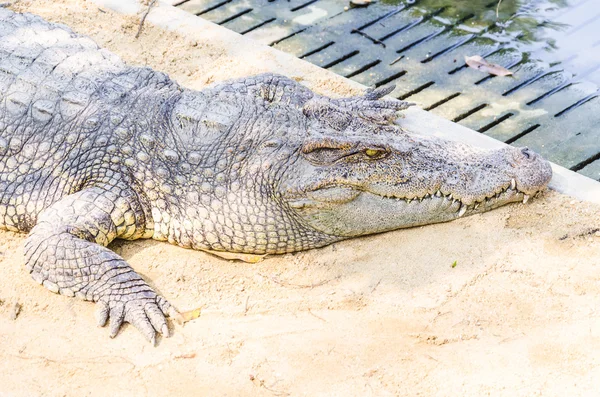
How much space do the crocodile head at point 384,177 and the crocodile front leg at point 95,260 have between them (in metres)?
0.96

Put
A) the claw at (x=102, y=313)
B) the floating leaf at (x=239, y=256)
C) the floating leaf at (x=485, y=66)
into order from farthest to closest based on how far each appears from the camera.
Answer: the floating leaf at (x=485, y=66) < the floating leaf at (x=239, y=256) < the claw at (x=102, y=313)

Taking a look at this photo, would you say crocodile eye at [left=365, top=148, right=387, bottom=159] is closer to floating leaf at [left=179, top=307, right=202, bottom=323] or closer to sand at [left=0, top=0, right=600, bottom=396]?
sand at [left=0, top=0, right=600, bottom=396]

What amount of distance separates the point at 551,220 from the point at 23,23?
3.75m

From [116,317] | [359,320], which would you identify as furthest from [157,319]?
[359,320]

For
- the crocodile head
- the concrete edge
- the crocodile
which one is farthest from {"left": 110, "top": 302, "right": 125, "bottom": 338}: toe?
the concrete edge

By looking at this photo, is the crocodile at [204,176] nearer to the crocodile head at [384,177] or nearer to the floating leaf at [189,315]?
the crocodile head at [384,177]

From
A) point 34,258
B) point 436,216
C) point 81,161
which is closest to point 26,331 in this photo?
point 34,258

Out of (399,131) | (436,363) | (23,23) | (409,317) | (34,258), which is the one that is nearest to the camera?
(436,363)

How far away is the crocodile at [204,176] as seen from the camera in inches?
173

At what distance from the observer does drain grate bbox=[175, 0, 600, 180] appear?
561 centimetres

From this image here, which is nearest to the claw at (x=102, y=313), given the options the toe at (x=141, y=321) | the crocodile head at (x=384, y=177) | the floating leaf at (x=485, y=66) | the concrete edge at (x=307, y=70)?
the toe at (x=141, y=321)

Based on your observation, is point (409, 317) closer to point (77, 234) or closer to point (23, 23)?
point (77, 234)

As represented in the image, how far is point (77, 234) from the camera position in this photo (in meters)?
4.41

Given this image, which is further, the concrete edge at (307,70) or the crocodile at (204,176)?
the concrete edge at (307,70)
